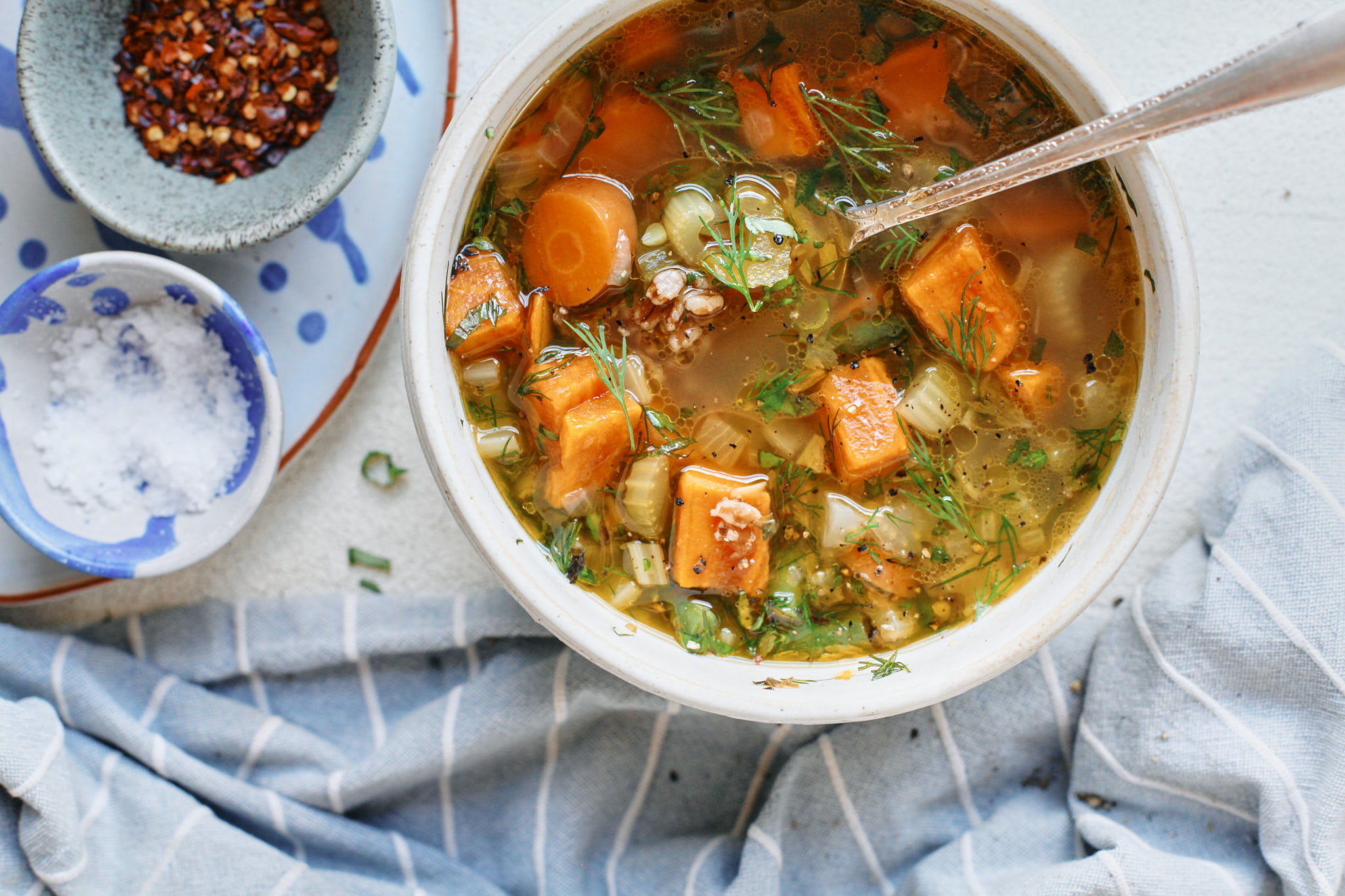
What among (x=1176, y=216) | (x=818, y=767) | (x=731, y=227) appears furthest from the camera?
(x=818, y=767)

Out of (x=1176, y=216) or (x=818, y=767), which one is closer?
(x=1176, y=216)

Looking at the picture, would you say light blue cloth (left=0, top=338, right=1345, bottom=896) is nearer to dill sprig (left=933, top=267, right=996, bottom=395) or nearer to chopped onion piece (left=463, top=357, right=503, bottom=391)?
chopped onion piece (left=463, top=357, right=503, bottom=391)

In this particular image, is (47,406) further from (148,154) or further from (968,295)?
(968,295)

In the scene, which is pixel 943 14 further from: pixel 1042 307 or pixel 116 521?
pixel 116 521

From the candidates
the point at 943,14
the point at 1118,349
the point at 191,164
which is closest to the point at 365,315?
the point at 191,164

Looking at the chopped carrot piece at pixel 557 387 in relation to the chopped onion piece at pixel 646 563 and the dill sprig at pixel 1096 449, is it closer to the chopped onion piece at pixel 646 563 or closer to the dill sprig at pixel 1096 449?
the chopped onion piece at pixel 646 563

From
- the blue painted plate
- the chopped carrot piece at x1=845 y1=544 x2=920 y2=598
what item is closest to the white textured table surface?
the blue painted plate

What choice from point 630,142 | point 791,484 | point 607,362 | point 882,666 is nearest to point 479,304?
point 607,362
